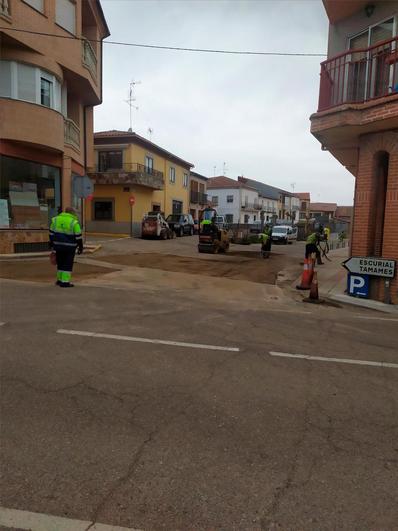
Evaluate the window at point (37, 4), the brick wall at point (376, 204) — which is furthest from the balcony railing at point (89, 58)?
the brick wall at point (376, 204)

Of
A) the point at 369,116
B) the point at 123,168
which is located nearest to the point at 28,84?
the point at 369,116

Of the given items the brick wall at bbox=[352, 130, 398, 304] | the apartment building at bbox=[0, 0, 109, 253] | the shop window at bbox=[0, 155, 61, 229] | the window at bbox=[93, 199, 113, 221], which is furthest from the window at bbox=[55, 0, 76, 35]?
the window at bbox=[93, 199, 113, 221]

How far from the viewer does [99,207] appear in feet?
104

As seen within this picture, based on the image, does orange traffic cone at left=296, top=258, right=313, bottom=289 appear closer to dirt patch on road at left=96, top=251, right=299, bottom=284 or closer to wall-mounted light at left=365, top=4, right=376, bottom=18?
dirt patch on road at left=96, top=251, right=299, bottom=284

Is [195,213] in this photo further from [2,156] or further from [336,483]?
[336,483]

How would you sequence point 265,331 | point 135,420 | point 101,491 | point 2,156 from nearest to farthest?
point 101,491, point 135,420, point 265,331, point 2,156

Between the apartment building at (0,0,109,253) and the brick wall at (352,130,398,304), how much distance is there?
11.2 meters

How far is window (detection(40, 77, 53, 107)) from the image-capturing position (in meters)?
15.1

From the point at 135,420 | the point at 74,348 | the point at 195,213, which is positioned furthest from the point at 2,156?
the point at 195,213

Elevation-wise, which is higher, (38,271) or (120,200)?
(120,200)

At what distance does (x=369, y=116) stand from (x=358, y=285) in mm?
3856

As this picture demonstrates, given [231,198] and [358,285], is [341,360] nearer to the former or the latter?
[358,285]

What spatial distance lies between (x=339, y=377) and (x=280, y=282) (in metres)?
8.06

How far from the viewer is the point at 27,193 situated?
15.8 metres
